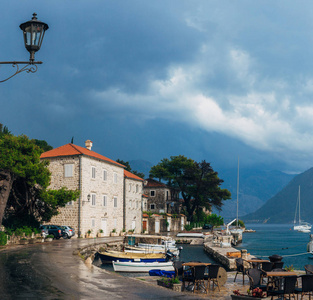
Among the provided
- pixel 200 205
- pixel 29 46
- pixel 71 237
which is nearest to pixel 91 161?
pixel 71 237

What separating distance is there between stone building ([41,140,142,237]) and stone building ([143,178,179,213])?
1377 inches

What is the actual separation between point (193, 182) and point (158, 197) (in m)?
11.8

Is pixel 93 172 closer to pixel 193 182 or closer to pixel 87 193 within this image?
pixel 87 193

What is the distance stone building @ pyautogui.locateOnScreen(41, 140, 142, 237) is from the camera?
48.0 metres

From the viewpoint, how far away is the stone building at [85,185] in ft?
157

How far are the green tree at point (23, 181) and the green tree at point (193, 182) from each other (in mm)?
58272

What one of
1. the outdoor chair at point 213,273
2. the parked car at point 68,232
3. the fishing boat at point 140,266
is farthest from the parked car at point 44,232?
the outdoor chair at point 213,273

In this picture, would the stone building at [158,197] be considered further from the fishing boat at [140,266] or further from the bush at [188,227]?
the fishing boat at [140,266]

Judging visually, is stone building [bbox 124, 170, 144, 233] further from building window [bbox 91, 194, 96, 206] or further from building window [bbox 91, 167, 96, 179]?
building window [bbox 91, 167, 96, 179]

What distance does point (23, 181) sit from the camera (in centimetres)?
3775

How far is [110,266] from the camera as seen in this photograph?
116 feet

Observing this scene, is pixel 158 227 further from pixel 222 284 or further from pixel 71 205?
pixel 222 284

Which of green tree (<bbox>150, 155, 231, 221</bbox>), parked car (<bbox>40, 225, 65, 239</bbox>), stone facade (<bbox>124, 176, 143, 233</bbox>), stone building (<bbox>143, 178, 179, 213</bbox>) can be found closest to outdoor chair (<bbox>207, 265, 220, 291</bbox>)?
parked car (<bbox>40, 225, 65, 239</bbox>)

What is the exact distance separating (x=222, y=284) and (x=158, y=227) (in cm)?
5898
